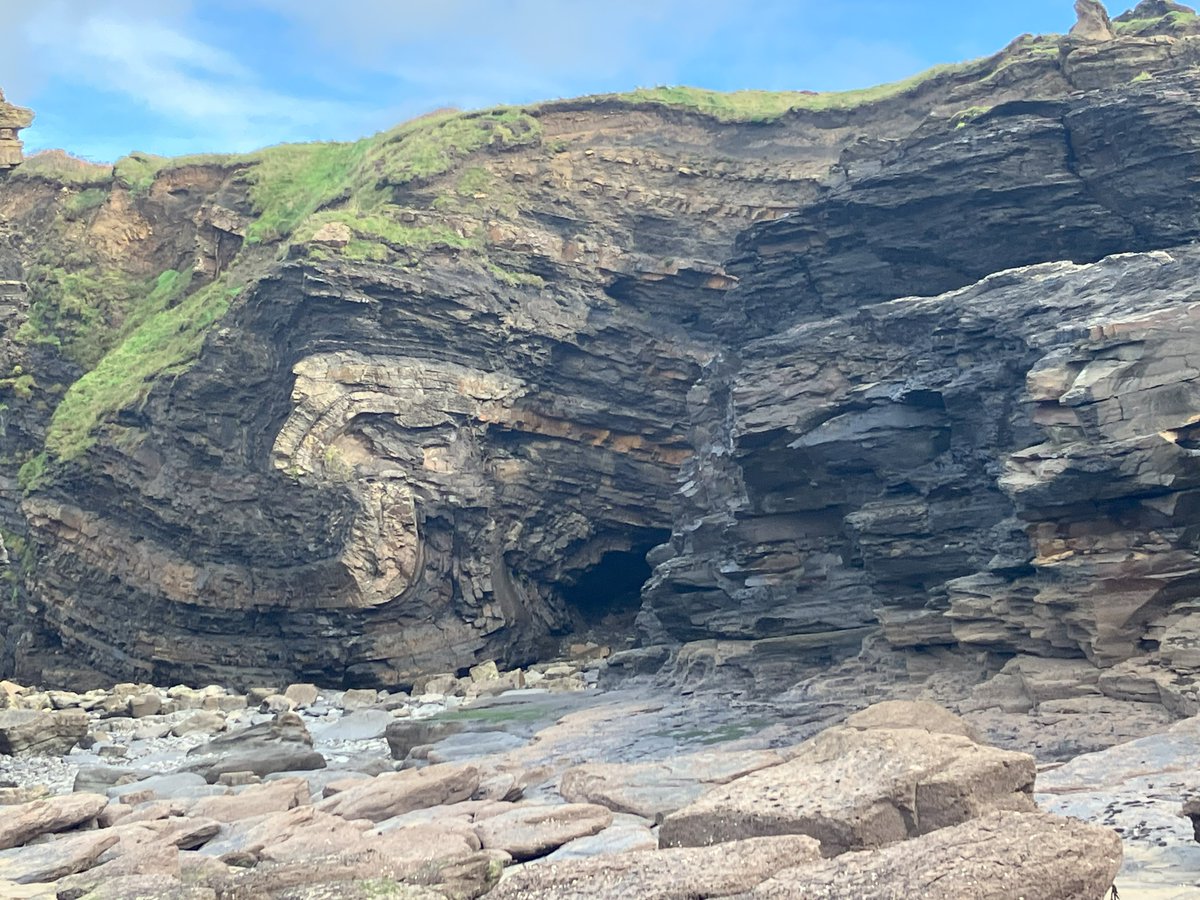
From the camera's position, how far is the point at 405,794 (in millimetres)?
15266

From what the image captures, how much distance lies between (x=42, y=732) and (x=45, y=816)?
11682 mm

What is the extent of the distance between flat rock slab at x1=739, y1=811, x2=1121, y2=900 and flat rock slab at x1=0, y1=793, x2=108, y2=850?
10.8 meters

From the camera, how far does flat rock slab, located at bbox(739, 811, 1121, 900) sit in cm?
692

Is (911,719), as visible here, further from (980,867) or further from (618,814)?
(980,867)

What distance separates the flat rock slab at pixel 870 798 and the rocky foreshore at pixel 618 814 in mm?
22

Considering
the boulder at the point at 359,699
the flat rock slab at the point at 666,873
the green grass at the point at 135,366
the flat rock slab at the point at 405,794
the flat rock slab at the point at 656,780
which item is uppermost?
the green grass at the point at 135,366

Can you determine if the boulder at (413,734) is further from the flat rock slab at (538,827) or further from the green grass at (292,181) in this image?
the green grass at (292,181)

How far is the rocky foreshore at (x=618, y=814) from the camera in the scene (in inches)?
303

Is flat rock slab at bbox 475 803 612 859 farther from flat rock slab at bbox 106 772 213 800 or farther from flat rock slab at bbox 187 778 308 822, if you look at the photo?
flat rock slab at bbox 106 772 213 800

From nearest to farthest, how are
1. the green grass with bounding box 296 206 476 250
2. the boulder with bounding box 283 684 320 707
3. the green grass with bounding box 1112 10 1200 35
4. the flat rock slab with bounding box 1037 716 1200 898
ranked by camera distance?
the flat rock slab with bounding box 1037 716 1200 898
the boulder with bounding box 283 684 320 707
the green grass with bounding box 1112 10 1200 35
the green grass with bounding box 296 206 476 250

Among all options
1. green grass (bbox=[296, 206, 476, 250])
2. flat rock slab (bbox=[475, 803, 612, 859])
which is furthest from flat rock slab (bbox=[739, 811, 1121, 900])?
green grass (bbox=[296, 206, 476, 250])

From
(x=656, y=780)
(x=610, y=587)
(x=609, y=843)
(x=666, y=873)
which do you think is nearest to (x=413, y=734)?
(x=656, y=780)

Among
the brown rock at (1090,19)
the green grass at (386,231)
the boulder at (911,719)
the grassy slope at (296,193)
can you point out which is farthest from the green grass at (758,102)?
the boulder at (911,719)

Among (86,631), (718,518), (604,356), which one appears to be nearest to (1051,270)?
(718,518)
